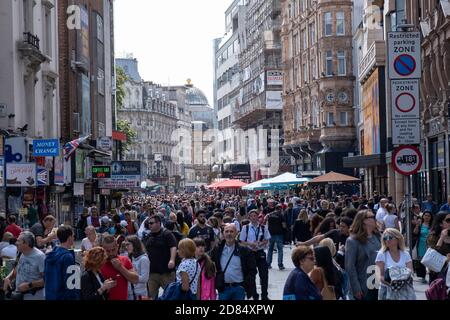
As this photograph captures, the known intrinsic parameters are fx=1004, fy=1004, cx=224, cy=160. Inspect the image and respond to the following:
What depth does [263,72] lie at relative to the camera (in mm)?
85562

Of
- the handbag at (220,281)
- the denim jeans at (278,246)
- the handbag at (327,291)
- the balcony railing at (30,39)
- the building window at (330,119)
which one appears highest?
the balcony railing at (30,39)

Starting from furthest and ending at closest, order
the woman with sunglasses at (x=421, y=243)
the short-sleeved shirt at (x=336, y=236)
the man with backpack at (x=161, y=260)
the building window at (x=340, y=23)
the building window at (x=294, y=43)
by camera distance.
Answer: the building window at (x=294, y=43), the building window at (x=340, y=23), the woman with sunglasses at (x=421, y=243), the man with backpack at (x=161, y=260), the short-sleeved shirt at (x=336, y=236)

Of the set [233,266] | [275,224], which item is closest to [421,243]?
[275,224]

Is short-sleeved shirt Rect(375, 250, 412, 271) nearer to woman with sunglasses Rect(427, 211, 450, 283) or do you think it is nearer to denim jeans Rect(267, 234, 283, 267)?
woman with sunglasses Rect(427, 211, 450, 283)

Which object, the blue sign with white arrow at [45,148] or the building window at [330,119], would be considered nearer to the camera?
the blue sign with white arrow at [45,148]

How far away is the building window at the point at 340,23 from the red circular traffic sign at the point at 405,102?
45064 millimetres

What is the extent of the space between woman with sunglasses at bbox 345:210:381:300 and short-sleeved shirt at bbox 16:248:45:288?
12.4ft

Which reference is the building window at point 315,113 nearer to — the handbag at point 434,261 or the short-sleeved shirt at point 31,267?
the handbag at point 434,261

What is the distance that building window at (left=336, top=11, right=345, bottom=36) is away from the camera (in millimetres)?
63250

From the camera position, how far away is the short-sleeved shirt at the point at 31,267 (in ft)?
39.5

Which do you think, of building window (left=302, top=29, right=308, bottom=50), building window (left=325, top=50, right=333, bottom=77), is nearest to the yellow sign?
building window (left=325, top=50, right=333, bottom=77)

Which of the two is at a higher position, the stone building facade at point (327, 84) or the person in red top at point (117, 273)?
the stone building facade at point (327, 84)

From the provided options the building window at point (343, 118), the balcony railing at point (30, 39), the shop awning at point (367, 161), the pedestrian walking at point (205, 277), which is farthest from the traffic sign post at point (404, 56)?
the building window at point (343, 118)

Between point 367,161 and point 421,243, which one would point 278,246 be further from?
point 367,161
